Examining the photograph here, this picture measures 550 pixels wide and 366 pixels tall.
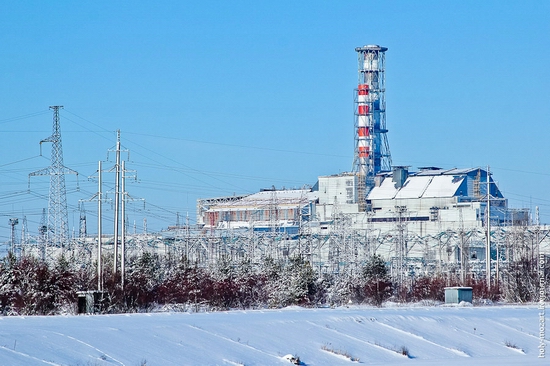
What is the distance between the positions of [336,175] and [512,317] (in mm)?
79165

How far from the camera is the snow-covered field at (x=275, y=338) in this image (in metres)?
14.2

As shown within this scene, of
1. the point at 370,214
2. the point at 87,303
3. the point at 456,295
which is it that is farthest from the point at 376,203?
the point at 87,303

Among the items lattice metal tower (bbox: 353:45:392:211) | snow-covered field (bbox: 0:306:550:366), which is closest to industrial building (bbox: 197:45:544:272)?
lattice metal tower (bbox: 353:45:392:211)

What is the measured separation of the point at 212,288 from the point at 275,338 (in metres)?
10.7

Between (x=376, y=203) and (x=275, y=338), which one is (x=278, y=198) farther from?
(x=275, y=338)

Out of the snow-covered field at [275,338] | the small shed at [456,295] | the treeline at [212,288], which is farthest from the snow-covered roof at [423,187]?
the snow-covered field at [275,338]

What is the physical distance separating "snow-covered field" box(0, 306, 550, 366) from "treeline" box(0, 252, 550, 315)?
204 inches

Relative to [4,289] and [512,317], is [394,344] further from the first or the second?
[4,289]

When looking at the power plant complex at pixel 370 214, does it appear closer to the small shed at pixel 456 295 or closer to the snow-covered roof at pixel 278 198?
the snow-covered roof at pixel 278 198

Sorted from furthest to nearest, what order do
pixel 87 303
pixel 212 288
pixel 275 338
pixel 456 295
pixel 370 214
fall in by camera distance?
1. pixel 370 214
2. pixel 456 295
3. pixel 212 288
4. pixel 87 303
5. pixel 275 338

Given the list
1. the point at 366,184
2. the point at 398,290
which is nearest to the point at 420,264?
the point at 366,184

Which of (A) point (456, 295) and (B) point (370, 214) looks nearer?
(A) point (456, 295)

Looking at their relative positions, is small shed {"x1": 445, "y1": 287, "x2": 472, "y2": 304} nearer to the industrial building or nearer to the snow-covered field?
the snow-covered field

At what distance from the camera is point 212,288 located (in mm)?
27969
